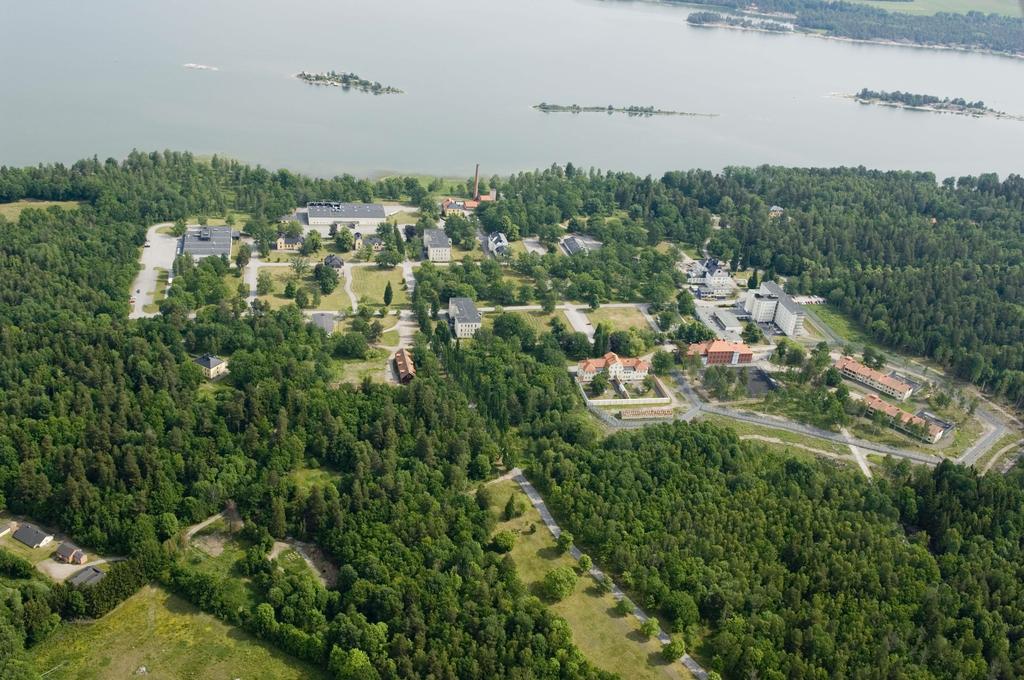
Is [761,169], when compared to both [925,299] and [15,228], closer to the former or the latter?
[925,299]

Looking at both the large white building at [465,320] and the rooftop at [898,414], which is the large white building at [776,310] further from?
the large white building at [465,320]

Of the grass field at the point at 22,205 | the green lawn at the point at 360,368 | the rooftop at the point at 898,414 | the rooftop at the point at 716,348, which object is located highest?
the grass field at the point at 22,205

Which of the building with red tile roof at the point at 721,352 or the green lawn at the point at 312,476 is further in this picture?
the building with red tile roof at the point at 721,352

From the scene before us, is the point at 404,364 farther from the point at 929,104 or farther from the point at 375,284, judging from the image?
the point at 929,104

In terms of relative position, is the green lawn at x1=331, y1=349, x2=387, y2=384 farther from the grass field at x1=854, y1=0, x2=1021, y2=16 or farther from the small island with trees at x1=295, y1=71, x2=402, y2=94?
the grass field at x1=854, y1=0, x2=1021, y2=16

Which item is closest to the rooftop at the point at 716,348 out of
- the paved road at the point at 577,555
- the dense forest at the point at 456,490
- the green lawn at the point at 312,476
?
the dense forest at the point at 456,490

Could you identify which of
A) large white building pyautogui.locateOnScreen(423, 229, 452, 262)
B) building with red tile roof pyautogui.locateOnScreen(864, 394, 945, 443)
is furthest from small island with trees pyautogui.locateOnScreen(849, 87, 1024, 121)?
building with red tile roof pyautogui.locateOnScreen(864, 394, 945, 443)

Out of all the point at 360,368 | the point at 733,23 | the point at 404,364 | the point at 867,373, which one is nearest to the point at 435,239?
the point at 360,368
